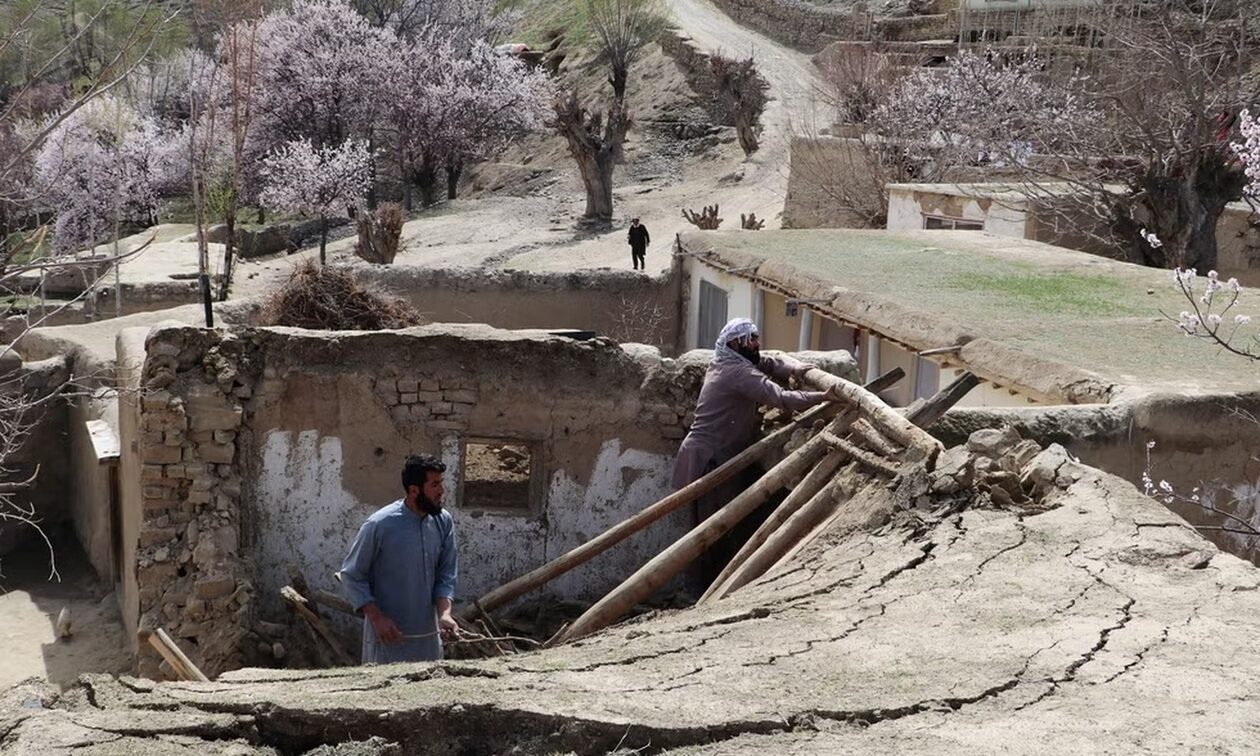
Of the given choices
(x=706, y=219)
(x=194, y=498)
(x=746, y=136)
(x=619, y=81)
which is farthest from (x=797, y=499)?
(x=619, y=81)

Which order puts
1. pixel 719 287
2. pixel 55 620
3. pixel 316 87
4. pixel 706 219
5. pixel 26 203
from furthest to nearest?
pixel 316 87, pixel 706 219, pixel 719 287, pixel 55 620, pixel 26 203

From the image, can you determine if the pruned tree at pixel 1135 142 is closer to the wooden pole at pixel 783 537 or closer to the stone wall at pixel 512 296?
the stone wall at pixel 512 296

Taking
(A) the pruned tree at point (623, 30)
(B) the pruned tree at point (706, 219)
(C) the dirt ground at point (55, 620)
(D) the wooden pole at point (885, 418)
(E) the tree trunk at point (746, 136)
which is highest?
(A) the pruned tree at point (623, 30)

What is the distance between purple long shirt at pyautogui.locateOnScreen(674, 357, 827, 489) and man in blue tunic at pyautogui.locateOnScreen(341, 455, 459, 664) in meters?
2.36

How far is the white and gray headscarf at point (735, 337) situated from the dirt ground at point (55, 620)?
4794 mm

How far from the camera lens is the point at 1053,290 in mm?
12000

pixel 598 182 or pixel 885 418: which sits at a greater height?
pixel 885 418

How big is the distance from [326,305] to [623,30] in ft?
104

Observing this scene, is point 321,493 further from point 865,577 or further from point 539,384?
point 865,577

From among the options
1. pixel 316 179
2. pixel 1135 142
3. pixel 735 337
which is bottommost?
pixel 316 179

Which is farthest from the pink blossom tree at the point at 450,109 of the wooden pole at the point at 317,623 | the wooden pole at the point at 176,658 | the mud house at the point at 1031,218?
the wooden pole at the point at 176,658

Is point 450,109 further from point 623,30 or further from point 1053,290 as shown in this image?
point 1053,290

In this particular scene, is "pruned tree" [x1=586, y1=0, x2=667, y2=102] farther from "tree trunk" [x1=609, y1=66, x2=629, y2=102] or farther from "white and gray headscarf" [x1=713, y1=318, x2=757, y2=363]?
"white and gray headscarf" [x1=713, y1=318, x2=757, y2=363]

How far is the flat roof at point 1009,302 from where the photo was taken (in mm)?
8555
